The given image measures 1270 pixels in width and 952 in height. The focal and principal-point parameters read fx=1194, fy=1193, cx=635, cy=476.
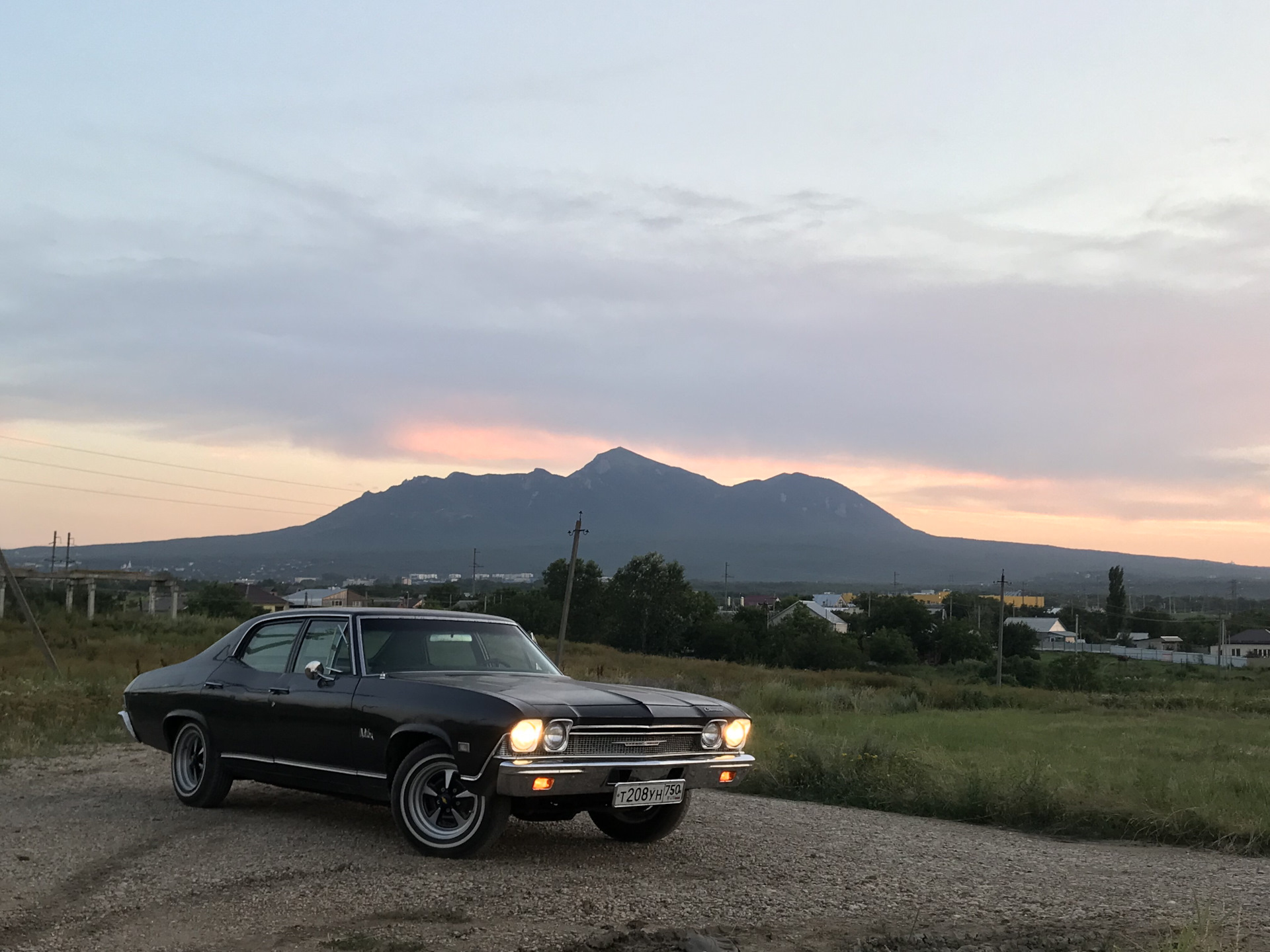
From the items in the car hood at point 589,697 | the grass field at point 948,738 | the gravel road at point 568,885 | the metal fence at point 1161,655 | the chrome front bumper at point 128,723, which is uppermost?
the car hood at point 589,697

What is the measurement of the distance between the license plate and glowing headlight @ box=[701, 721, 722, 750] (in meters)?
0.35

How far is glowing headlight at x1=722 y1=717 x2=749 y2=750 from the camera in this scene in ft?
25.5

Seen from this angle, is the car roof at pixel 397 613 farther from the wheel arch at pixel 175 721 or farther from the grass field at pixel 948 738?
the grass field at pixel 948 738

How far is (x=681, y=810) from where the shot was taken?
8031mm

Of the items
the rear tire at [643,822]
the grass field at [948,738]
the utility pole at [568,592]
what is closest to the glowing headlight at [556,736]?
the rear tire at [643,822]

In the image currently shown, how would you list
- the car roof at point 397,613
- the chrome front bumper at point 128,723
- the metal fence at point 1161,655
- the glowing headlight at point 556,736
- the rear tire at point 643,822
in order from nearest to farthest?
the glowing headlight at point 556,736, the rear tire at point 643,822, the car roof at point 397,613, the chrome front bumper at point 128,723, the metal fence at point 1161,655

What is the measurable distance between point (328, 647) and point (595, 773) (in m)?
2.58

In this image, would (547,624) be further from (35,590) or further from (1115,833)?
(1115,833)

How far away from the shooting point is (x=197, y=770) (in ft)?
30.8

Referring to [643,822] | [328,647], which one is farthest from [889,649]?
[328,647]

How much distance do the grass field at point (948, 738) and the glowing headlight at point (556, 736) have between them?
5281mm

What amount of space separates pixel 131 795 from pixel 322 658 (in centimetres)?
284

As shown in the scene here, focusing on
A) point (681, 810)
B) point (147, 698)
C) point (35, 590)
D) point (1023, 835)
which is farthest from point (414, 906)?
point (35, 590)

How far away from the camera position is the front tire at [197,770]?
9.07m
